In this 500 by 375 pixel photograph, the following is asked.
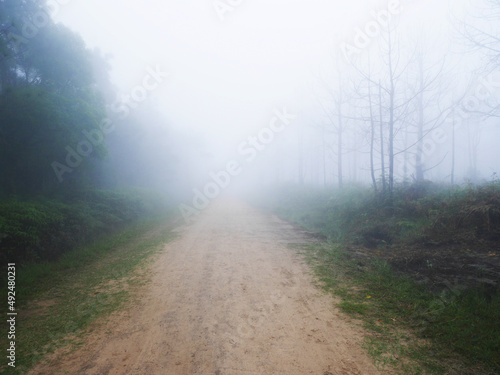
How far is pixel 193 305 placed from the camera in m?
4.24

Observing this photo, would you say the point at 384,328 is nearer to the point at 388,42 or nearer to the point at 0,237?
the point at 0,237

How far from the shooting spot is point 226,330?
3490 millimetres

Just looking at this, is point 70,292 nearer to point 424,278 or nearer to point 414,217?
point 424,278

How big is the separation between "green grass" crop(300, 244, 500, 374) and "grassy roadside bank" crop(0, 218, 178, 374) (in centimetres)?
411

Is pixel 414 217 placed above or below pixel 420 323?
above

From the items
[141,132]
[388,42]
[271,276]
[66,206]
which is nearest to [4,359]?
[271,276]

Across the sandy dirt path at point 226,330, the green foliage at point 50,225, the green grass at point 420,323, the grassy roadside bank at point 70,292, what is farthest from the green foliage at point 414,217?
the green foliage at point 50,225

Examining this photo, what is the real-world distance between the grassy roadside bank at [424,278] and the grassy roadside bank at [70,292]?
13.8 feet

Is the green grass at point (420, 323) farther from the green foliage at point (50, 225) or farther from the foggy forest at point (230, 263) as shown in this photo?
the green foliage at point (50, 225)

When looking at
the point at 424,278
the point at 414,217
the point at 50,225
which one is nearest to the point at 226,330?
the point at 424,278

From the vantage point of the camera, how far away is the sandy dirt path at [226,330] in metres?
2.84

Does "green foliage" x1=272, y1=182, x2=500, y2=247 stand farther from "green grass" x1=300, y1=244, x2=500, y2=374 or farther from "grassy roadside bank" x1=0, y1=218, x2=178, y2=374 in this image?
"grassy roadside bank" x1=0, y1=218, x2=178, y2=374

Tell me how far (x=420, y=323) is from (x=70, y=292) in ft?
21.0

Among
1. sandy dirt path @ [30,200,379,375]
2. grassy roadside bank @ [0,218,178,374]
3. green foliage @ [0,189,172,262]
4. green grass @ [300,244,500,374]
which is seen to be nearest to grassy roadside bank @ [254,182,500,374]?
green grass @ [300,244,500,374]
